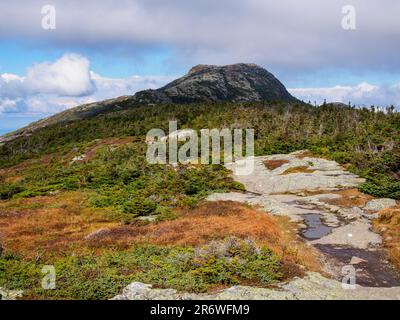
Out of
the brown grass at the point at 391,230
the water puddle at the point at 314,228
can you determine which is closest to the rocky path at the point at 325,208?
the water puddle at the point at 314,228

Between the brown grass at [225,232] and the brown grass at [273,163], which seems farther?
the brown grass at [273,163]

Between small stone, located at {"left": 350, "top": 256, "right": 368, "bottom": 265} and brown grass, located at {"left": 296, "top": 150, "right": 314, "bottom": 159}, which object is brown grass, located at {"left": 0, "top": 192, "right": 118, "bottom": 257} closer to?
small stone, located at {"left": 350, "top": 256, "right": 368, "bottom": 265}

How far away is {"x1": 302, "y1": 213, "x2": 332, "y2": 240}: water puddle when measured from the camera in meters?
30.7

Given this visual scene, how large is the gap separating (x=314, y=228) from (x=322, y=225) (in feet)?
4.41

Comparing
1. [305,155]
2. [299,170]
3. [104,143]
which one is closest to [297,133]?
[305,155]

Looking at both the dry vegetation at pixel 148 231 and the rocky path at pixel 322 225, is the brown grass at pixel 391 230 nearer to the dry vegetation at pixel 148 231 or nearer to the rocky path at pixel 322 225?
the rocky path at pixel 322 225

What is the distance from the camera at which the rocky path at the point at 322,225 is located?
18406 mm

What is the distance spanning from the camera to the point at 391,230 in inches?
1189

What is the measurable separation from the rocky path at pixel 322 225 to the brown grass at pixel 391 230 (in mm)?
543

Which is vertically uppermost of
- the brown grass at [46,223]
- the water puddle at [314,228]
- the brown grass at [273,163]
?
the brown grass at [273,163]

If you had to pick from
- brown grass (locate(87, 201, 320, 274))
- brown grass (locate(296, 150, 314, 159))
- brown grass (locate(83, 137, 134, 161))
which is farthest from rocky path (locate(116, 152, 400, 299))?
brown grass (locate(83, 137, 134, 161))
